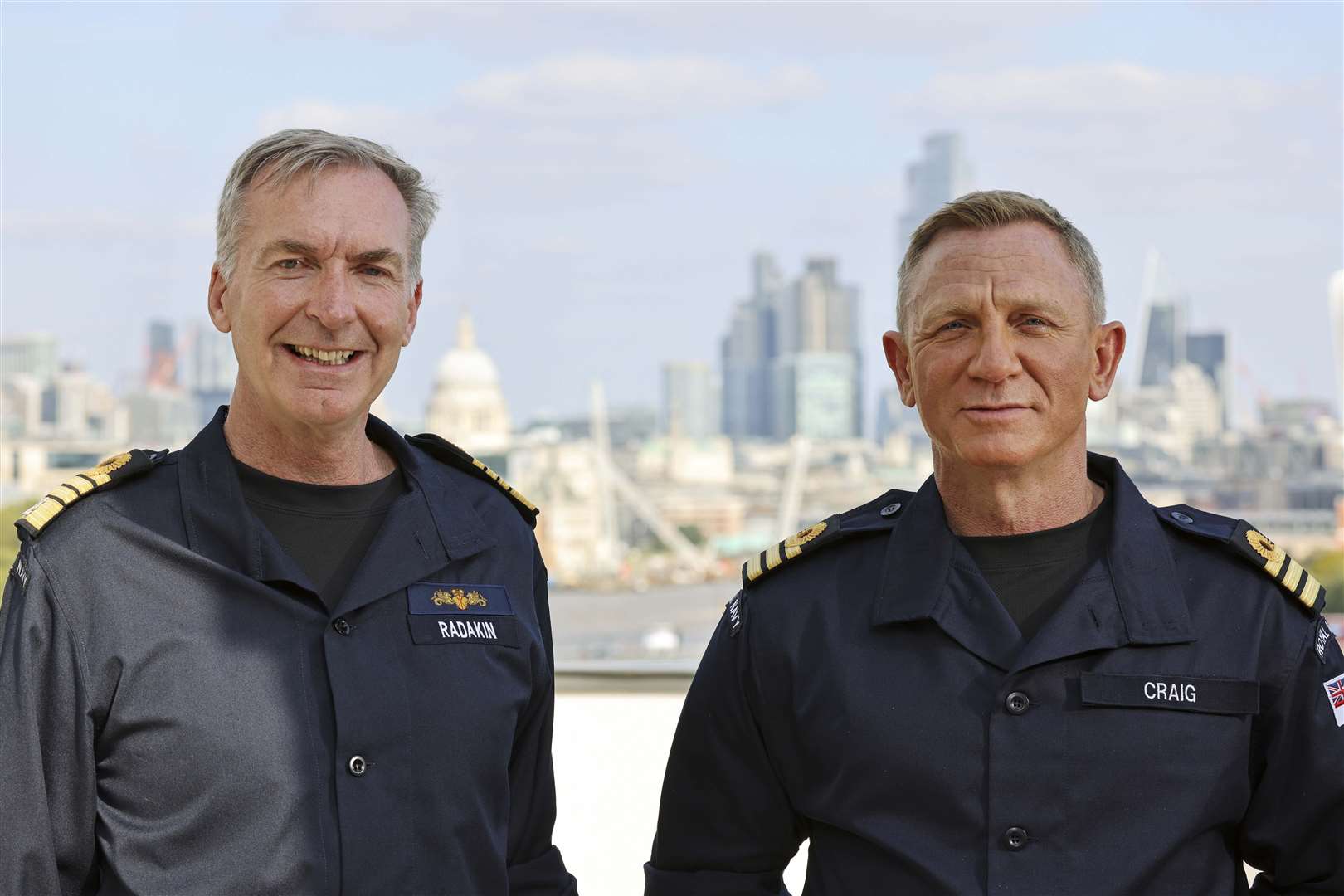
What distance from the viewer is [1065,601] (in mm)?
1759

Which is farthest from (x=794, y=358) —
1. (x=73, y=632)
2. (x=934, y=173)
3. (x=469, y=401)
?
(x=73, y=632)

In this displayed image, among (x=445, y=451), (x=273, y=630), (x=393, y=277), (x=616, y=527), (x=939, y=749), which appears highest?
(x=393, y=277)

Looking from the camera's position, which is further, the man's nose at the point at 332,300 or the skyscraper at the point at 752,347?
the skyscraper at the point at 752,347

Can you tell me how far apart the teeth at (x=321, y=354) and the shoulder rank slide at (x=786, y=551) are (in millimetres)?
556

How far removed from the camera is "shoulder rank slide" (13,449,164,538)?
5.67 ft

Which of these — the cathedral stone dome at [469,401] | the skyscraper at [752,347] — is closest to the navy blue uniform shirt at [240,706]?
the cathedral stone dome at [469,401]

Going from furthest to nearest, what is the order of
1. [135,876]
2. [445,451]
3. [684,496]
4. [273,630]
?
1. [684,496]
2. [445,451]
3. [273,630]
4. [135,876]

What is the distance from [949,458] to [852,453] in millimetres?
71813

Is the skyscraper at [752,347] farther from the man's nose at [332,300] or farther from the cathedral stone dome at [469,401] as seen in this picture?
the man's nose at [332,300]

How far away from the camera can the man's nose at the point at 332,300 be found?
1.79 m

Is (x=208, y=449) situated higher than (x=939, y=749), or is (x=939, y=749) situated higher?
(x=208, y=449)

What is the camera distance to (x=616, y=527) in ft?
238

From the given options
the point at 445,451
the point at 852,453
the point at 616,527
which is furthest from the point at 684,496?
the point at 445,451

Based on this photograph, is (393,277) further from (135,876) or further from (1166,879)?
(1166,879)
